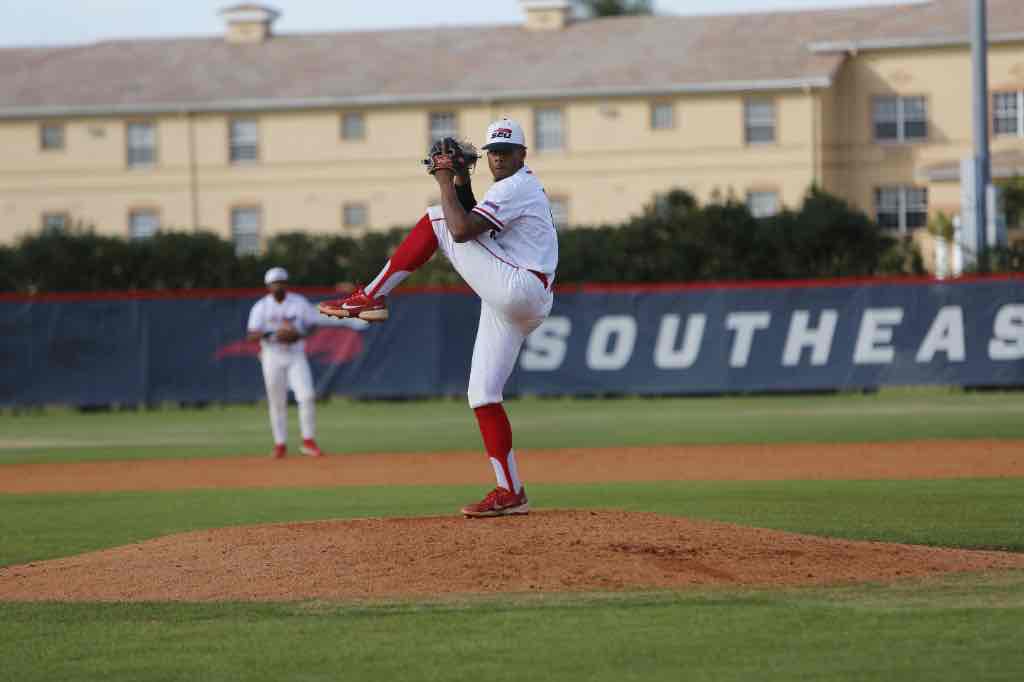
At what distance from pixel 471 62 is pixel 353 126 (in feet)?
14.3

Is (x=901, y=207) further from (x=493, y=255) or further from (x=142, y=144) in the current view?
(x=493, y=255)

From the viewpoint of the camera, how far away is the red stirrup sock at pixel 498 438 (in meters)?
10.2

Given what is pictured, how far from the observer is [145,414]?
30.7 meters

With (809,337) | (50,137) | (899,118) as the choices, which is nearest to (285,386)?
(809,337)

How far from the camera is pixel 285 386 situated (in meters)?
20.8

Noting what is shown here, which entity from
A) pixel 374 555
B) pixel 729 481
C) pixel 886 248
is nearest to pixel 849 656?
pixel 374 555

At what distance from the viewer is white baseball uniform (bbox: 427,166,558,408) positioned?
32.0 feet

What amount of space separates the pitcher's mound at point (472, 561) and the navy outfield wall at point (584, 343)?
1961 cm

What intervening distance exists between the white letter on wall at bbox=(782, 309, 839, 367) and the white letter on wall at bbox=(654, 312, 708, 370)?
4.85 ft

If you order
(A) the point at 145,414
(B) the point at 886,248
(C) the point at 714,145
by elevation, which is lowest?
(A) the point at 145,414

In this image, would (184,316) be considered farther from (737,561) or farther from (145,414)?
(737,561)

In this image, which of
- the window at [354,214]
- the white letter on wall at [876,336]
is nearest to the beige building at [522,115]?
the window at [354,214]

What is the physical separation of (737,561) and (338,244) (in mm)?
33015

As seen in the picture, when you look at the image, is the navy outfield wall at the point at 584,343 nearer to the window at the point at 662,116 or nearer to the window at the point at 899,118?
the window at the point at 662,116
